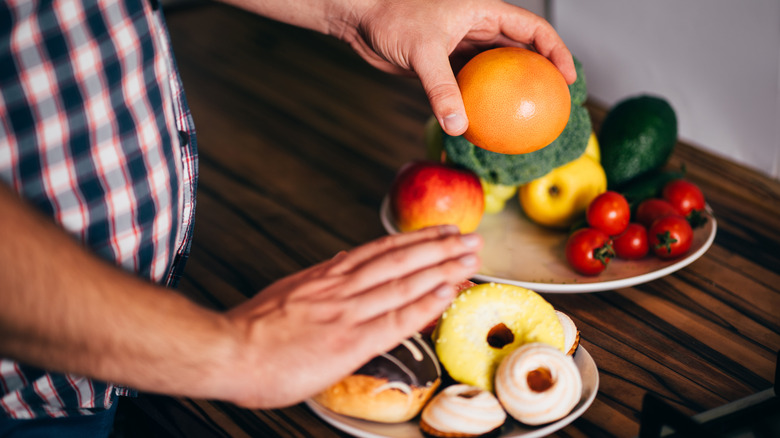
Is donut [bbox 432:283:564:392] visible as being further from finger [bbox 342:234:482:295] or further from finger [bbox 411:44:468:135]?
finger [bbox 411:44:468:135]

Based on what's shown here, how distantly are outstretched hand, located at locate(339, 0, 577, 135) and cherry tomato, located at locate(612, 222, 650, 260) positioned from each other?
0.28m

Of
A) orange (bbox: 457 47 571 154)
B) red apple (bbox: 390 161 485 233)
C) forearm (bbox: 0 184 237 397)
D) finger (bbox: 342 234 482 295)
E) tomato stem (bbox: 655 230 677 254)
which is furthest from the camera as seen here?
red apple (bbox: 390 161 485 233)

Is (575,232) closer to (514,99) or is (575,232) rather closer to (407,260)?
(514,99)

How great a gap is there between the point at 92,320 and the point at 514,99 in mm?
595

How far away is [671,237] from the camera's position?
0.96m

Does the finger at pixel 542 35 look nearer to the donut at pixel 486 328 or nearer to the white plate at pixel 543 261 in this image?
the white plate at pixel 543 261

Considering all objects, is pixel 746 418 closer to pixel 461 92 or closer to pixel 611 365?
pixel 611 365

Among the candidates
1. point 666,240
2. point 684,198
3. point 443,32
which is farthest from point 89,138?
point 684,198

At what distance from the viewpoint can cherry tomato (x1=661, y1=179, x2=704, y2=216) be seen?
A: 1.05 meters

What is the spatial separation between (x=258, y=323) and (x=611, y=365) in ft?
1.60

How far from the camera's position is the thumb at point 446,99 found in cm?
89

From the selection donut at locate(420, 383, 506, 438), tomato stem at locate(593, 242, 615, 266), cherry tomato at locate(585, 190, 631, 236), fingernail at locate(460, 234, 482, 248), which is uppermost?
fingernail at locate(460, 234, 482, 248)

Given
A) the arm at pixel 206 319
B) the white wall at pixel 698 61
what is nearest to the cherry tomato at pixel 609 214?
the arm at pixel 206 319

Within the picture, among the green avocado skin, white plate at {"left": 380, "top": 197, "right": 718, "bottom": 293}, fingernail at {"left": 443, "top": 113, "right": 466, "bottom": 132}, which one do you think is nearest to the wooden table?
white plate at {"left": 380, "top": 197, "right": 718, "bottom": 293}
